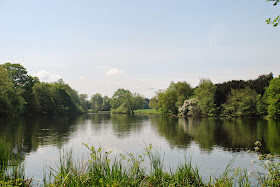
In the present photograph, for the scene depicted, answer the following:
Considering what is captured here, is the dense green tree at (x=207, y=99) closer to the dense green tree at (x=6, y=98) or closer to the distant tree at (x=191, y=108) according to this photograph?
the distant tree at (x=191, y=108)

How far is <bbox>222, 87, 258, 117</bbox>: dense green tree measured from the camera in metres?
56.2

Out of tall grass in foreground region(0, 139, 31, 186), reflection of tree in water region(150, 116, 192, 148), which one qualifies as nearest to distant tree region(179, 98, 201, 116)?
reflection of tree in water region(150, 116, 192, 148)

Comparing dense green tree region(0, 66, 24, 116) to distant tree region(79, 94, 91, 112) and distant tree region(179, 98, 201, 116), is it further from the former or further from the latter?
distant tree region(79, 94, 91, 112)

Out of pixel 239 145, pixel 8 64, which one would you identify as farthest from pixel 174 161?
pixel 8 64

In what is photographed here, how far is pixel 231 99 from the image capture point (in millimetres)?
60875

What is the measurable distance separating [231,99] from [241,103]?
4510 mm

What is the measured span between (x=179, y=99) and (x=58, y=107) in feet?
136

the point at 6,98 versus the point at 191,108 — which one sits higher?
the point at 6,98

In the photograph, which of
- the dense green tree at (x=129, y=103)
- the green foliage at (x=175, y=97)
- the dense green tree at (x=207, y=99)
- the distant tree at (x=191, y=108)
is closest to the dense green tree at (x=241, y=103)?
the dense green tree at (x=207, y=99)

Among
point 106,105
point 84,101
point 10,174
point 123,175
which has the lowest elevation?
point 10,174

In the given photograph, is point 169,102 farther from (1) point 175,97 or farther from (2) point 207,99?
(2) point 207,99

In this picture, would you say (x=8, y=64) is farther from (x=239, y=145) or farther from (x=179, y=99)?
(x=239, y=145)

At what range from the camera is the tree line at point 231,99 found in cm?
5044

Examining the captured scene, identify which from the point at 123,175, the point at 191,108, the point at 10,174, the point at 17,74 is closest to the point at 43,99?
the point at 17,74
